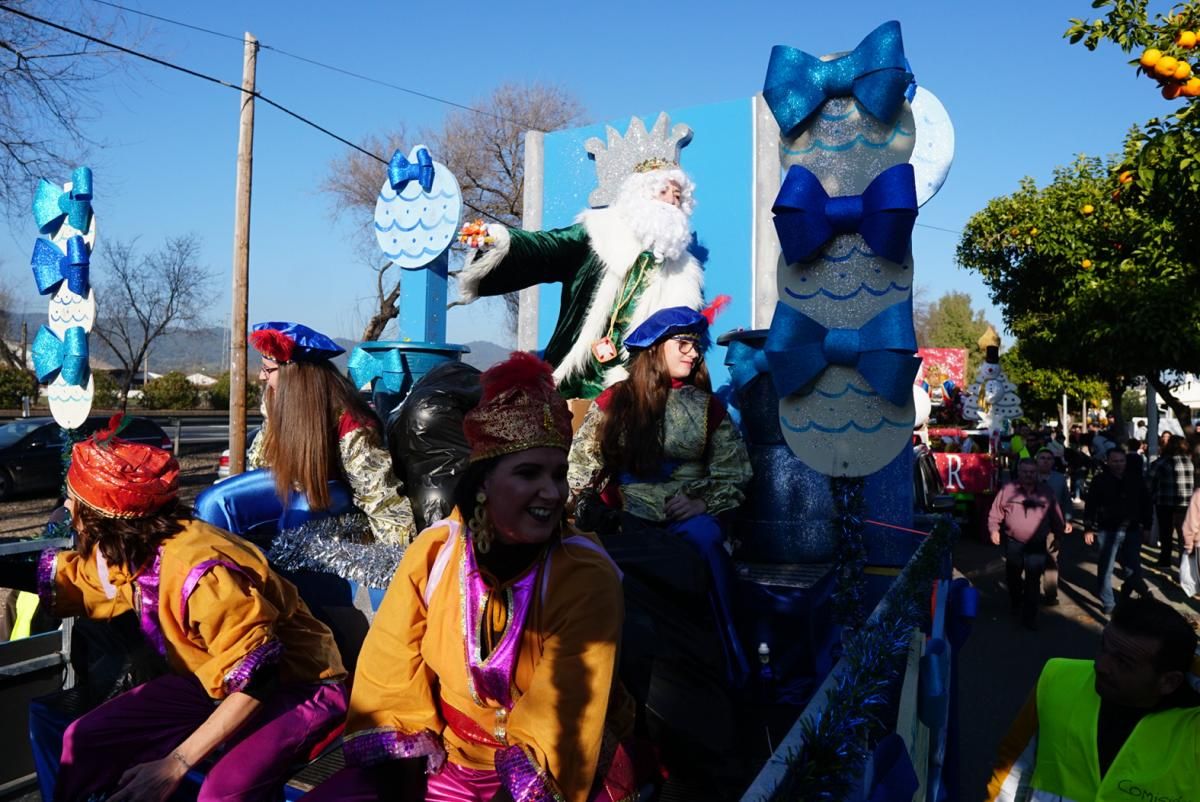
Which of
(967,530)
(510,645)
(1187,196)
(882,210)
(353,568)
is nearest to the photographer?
(510,645)

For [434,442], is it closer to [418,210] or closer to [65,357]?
[418,210]

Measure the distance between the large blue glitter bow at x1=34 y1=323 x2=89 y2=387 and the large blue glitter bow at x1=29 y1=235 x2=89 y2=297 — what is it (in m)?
0.36

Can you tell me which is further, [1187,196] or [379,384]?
[379,384]

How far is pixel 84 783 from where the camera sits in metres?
2.56

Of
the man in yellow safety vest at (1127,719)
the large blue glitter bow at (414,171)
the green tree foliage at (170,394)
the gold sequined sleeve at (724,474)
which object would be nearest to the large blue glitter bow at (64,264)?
the large blue glitter bow at (414,171)

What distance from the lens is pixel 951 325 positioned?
3073 inches

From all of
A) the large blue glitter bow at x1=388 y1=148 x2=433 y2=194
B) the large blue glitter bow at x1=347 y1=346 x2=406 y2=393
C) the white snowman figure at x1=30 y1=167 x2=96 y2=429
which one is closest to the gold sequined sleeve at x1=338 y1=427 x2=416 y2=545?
the large blue glitter bow at x1=347 y1=346 x2=406 y2=393

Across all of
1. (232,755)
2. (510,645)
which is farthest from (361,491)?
(510,645)

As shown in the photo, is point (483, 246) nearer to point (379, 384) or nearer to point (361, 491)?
point (379, 384)

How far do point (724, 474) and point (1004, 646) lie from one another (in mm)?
5145

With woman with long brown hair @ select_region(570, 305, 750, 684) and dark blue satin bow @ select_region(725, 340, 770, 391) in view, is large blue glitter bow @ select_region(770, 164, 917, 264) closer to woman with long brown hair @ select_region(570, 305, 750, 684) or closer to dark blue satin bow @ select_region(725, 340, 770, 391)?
woman with long brown hair @ select_region(570, 305, 750, 684)

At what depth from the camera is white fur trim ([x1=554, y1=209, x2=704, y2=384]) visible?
20.4ft

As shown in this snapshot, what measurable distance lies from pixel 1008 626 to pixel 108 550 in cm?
812

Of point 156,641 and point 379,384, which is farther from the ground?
point 379,384
